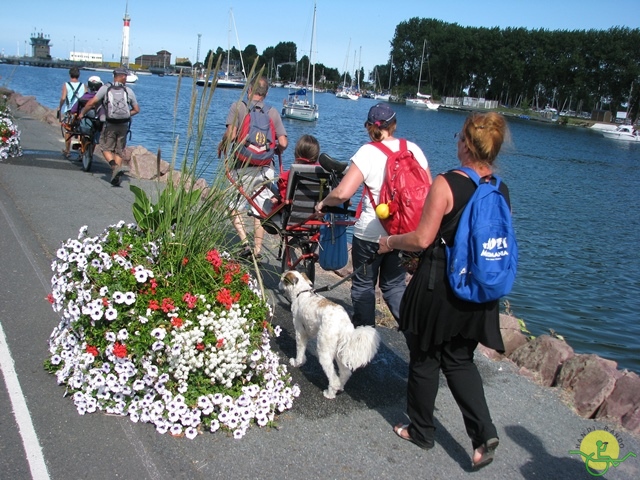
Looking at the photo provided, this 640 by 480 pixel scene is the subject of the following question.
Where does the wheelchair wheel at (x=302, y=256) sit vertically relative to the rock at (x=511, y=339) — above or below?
above

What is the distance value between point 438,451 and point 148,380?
1.99 metres

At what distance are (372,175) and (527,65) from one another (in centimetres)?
12339

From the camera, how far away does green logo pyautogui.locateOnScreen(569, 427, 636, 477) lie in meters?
4.16

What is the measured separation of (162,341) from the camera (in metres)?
3.92

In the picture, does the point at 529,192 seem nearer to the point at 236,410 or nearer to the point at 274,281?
the point at 274,281

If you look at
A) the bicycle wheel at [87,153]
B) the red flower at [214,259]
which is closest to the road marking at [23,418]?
the red flower at [214,259]

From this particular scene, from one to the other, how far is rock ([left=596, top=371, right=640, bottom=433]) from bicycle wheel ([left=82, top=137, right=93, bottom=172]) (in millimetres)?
10973

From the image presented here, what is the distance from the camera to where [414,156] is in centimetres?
493

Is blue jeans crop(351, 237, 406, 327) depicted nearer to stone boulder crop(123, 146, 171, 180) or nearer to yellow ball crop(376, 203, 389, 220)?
yellow ball crop(376, 203, 389, 220)

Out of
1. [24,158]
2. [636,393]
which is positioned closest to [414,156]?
[636,393]

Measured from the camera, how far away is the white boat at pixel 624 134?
76125 mm

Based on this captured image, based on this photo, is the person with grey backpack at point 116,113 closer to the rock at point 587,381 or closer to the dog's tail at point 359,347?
the dog's tail at point 359,347

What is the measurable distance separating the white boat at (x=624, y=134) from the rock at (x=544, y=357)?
3105 inches

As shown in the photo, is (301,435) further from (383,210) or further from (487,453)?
(383,210)
